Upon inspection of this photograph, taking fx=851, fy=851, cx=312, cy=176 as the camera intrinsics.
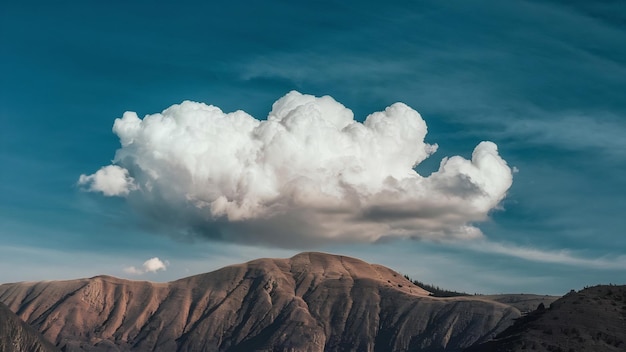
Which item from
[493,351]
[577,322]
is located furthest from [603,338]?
[493,351]

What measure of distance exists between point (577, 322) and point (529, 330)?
10.9 m

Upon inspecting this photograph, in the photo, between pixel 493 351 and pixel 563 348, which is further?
pixel 493 351

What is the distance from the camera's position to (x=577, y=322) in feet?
637

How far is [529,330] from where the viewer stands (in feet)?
643

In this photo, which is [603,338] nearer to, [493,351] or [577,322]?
[577,322]

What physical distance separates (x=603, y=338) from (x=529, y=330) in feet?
55.4

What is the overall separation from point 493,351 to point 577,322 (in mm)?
20350

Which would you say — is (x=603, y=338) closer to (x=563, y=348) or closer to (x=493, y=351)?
(x=563, y=348)

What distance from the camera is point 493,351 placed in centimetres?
19375

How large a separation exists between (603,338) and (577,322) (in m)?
9.06

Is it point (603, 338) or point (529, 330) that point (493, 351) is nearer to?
point (529, 330)

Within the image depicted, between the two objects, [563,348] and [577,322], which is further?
[577,322]

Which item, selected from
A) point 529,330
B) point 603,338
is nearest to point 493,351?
point 529,330

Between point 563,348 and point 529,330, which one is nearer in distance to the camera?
point 563,348
